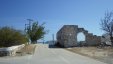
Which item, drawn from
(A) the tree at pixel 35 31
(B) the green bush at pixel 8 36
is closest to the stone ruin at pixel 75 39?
(A) the tree at pixel 35 31

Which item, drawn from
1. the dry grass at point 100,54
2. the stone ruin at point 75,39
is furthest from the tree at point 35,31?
the dry grass at point 100,54

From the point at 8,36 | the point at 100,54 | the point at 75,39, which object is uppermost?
the point at 8,36

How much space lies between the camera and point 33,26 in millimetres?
106250

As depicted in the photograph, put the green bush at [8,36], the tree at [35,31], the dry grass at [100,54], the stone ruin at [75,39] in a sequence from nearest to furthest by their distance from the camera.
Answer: the dry grass at [100,54] → the green bush at [8,36] → the stone ruin at [75,39] → the tree at [35,31]

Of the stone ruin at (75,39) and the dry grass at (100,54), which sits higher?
the stone ruin at (75,39)

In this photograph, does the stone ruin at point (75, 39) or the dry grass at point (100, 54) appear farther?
the stone ruin at point (75, 39)

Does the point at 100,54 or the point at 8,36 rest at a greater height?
the point at 8,36

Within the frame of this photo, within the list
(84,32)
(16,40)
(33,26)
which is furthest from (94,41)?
(16,40)

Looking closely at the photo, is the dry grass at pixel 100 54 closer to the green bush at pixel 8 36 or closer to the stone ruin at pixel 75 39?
the green bush at pixel 8 36

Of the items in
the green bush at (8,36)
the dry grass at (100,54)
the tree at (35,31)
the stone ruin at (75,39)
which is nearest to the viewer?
the dry grass at (100,54)

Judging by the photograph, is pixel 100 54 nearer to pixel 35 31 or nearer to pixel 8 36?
pixel 8 36

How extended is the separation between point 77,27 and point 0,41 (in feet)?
150

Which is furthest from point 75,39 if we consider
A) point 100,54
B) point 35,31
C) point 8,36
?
point 100,54

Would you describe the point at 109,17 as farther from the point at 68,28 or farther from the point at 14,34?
the point at 14,34
